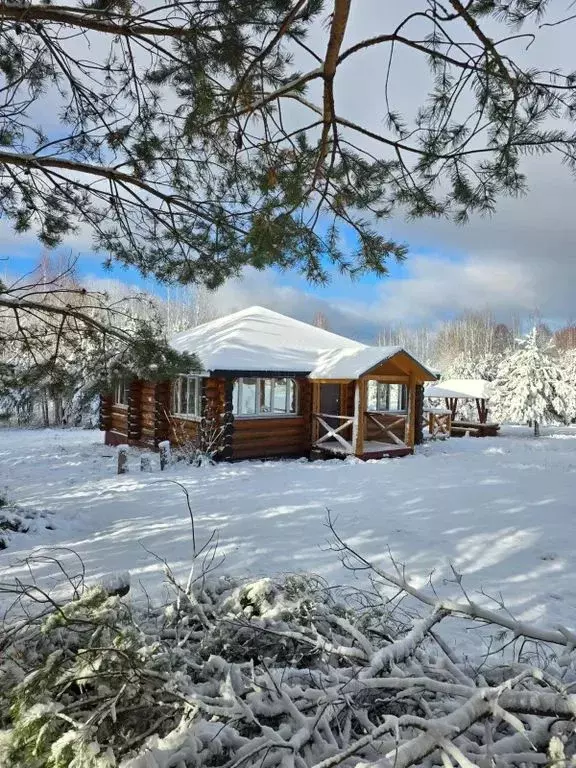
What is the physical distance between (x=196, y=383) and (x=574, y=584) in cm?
1064

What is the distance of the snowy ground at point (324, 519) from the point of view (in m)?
4.96

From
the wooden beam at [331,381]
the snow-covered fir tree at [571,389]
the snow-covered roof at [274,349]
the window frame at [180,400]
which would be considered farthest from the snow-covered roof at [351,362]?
Answer: the snow-covered fir tree at [571,389]

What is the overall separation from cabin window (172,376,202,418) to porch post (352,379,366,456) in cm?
425

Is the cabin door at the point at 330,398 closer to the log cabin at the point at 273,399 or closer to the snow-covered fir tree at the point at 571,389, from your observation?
the log cabin at the point at 273,399

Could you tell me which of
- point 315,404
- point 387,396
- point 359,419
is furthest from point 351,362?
point 387,396

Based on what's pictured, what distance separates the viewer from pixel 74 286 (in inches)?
235

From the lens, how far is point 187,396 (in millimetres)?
13789

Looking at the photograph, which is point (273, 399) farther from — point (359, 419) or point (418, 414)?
point (418, 414)

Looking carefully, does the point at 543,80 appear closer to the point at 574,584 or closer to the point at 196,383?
the point at 574,584

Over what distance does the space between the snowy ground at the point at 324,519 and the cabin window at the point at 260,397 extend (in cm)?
226

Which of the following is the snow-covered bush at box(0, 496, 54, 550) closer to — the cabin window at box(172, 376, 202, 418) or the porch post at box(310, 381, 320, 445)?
the cabin window at box(172, 376, 202, 418)

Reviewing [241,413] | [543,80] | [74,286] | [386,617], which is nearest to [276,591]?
[386,617]

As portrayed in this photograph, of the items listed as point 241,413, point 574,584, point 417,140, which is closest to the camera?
point 417,140

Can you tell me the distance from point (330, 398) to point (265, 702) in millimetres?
14244
